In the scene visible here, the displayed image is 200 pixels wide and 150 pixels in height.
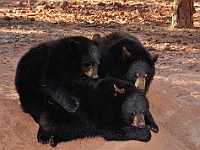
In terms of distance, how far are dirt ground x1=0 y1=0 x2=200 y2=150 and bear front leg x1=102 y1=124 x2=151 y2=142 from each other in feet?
0.29

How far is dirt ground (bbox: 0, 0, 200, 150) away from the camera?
701cm

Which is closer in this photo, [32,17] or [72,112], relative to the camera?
[72,112]

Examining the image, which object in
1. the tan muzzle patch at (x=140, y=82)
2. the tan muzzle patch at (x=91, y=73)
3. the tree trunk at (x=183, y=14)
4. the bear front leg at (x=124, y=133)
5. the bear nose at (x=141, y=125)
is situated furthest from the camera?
the tree trunk at (x=183, y=14)

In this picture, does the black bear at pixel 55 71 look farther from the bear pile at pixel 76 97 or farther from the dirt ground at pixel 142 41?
the dirt ground at pixel 142 41

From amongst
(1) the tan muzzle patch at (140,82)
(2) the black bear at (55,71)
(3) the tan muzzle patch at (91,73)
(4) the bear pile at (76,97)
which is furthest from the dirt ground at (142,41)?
(3) the tan muzzle patch at (91,73)

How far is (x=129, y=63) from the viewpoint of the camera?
25.1 ft

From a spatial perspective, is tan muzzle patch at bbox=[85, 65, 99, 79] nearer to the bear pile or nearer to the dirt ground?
the bear pile

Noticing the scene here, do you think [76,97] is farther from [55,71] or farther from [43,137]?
[43,137]

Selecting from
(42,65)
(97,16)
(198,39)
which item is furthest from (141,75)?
(97,16)

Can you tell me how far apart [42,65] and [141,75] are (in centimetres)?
171

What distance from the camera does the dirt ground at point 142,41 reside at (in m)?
7.01

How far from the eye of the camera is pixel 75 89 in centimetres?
689

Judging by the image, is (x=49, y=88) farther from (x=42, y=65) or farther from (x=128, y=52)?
(x=128, y=52)

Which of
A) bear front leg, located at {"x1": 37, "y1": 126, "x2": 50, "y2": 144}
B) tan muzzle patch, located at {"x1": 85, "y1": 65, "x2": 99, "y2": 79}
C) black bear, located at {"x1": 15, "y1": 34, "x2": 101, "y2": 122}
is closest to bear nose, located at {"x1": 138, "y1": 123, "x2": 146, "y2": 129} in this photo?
black bear, located at {"x1": 15, "y1": 34, "x2": 101, "y2": 122}
